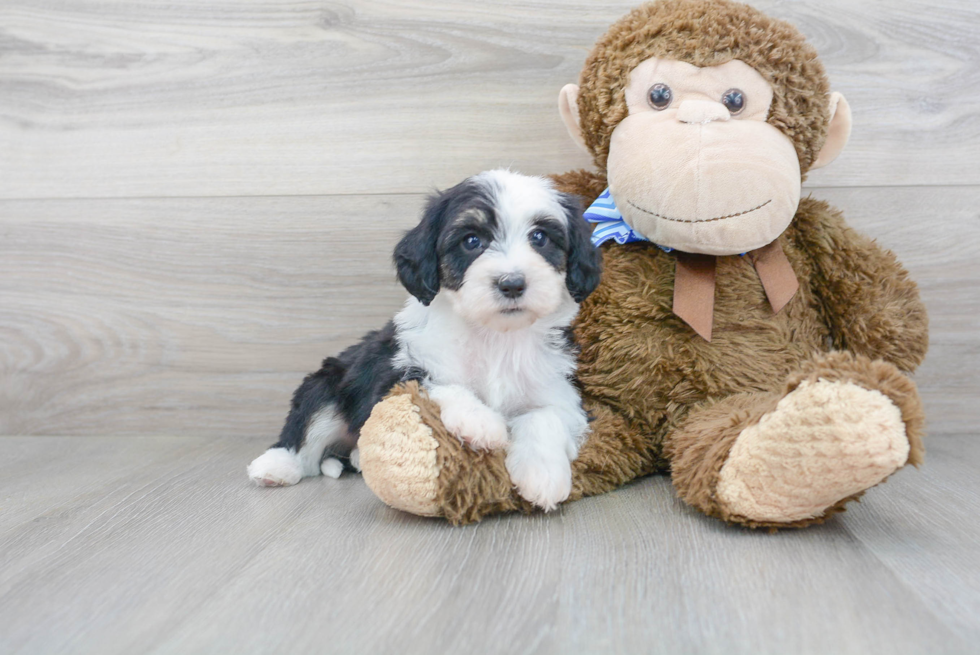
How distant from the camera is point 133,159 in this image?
233 cm

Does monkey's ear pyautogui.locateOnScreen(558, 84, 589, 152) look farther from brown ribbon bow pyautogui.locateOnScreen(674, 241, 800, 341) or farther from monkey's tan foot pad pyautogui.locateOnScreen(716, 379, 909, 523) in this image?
monkey's tan foot pad pyautogui.locateOnScreen(716, 379, 909, 523)

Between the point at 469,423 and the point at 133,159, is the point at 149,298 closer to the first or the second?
the point at 133,159

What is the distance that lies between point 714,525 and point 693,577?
26cm

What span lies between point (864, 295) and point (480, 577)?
1166 millimetres

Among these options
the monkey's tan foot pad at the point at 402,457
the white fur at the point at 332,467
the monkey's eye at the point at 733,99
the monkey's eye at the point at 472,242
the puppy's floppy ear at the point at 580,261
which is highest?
the monkey's eye at the point at 733,99

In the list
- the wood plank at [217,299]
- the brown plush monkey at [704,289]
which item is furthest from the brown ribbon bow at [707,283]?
the wood plank at [217,299]

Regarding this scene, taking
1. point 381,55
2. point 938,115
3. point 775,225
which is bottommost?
point 775,225

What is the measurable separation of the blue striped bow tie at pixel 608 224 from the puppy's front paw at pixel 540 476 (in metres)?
0.55

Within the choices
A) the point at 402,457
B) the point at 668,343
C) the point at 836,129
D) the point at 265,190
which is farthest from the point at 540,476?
the point at 265,190

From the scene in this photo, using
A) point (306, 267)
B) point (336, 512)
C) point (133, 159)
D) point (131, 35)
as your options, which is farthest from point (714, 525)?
point (131, 35)

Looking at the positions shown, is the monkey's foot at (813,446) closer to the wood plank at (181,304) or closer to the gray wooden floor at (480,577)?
the gray wooden floor at (480,577)

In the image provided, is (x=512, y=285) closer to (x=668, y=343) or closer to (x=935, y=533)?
(x=668, y=343)

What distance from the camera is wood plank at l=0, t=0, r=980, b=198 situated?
217cm

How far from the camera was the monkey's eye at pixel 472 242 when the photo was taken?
5.13 ft
